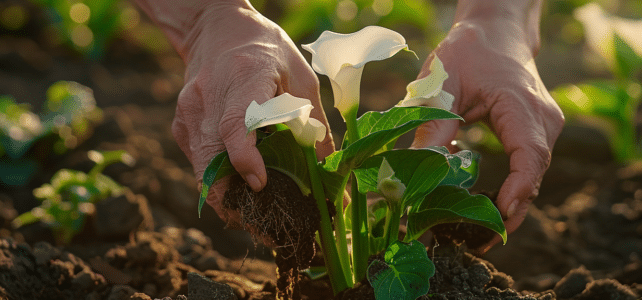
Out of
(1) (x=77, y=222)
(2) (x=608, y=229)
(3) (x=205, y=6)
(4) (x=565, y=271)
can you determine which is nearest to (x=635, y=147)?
(2) (x=608, y=229)

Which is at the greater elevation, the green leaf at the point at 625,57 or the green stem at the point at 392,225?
the green stem at the point at 392,225

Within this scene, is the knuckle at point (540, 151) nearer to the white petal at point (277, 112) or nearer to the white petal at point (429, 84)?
the white petal at point (429, 84)

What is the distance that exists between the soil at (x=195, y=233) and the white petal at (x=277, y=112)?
0.19 metres

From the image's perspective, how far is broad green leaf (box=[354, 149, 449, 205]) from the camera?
1057 millimetres

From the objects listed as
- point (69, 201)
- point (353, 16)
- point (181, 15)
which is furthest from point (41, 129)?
point (353, 16)

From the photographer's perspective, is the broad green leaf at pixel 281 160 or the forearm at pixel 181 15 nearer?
the broad green leaf at pixel 281 160

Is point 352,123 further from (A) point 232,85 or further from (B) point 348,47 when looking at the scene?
(A) point 232,85

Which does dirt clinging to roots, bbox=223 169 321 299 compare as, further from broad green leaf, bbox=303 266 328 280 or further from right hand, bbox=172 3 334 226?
broad green leaf, bbox=303 266 328 280

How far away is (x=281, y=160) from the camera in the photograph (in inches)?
43.4

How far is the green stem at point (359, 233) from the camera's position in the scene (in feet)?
3.90

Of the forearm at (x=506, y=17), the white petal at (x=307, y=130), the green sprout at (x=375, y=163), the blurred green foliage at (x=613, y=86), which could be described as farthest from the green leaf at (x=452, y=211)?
the blurred green foliage at (x=613, y=86)

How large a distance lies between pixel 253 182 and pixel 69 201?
4.46 feet

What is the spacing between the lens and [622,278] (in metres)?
1.78

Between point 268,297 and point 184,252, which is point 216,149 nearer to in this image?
point 268,297
